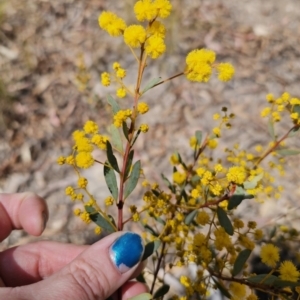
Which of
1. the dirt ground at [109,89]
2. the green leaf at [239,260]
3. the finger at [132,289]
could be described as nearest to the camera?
the green leaf at [239,260]

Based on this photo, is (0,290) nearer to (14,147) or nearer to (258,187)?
(258,187)

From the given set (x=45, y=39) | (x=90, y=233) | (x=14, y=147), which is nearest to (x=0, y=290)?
(x=90, y=233)

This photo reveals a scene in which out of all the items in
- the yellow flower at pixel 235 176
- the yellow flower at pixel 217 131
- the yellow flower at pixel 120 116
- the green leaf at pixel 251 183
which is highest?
the yellow flower at pixel 120 116

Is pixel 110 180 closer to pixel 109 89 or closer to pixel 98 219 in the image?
pixel 98 219

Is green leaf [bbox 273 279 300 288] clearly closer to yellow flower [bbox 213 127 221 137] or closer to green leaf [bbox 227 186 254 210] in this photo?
green leaf [bbox 227 186 254 210]

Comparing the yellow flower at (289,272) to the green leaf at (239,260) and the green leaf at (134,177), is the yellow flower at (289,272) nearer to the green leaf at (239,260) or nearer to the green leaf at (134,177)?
the green leaf at (239,260)

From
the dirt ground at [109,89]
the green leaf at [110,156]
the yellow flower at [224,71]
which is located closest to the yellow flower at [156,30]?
the yellow flower at [224,71]

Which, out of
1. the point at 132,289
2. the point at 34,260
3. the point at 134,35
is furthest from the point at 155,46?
the point at 34,260
